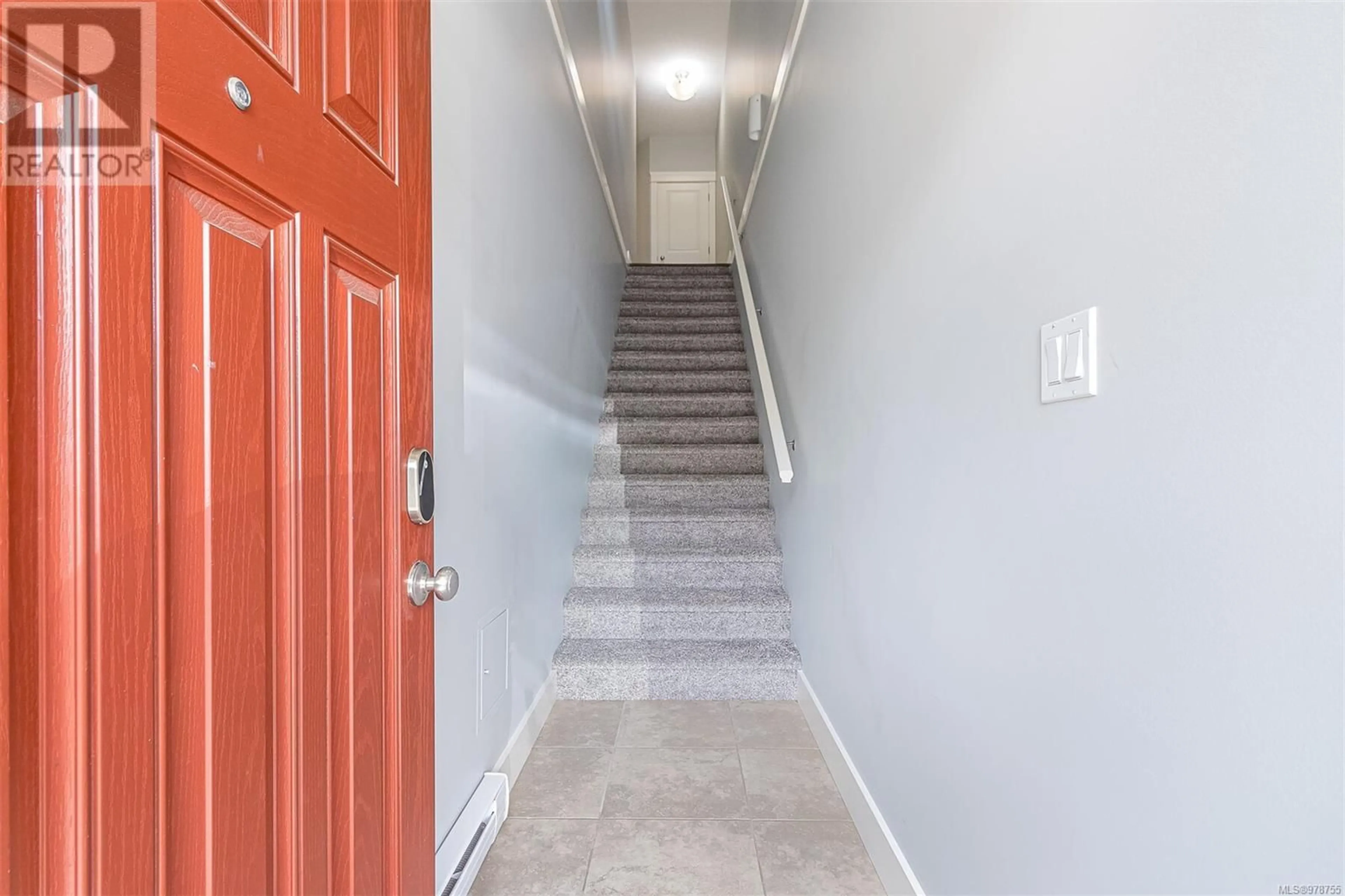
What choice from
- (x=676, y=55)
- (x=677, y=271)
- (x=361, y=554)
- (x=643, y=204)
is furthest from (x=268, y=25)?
(x=643, y=204)

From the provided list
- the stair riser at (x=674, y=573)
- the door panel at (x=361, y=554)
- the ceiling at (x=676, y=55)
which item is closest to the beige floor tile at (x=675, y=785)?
the stair riser at (x=674, y=573)

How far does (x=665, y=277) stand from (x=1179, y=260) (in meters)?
4.68

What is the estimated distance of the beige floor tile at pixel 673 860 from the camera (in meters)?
1.38

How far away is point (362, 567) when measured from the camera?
775 millimetres

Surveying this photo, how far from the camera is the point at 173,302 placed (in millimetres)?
494

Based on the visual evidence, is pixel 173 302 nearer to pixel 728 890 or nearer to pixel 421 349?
pixel 421 349

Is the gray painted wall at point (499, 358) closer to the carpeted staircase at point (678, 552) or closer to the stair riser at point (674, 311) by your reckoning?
the carpeted staircase at point (678, 552)

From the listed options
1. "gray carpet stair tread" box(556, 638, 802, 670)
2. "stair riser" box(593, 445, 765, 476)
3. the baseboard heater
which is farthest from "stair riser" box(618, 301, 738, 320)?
the baseboard heater

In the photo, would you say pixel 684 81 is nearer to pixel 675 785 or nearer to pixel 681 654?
pixel 681 654

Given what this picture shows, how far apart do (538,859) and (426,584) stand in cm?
98

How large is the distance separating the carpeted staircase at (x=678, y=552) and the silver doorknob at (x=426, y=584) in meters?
1.51

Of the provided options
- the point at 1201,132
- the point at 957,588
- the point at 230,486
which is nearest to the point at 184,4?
the point at 230,486

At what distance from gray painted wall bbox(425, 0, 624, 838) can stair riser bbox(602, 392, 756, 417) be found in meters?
0.88

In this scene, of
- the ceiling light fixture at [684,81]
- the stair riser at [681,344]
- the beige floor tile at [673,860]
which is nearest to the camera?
the beige floor tile at [673,860]
